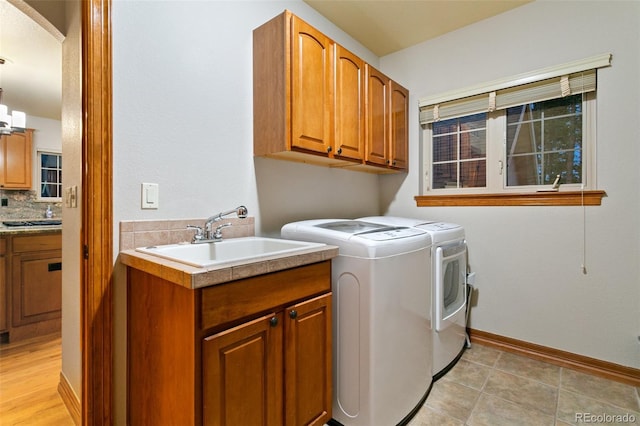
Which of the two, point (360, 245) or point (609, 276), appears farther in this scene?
point (609, 276)

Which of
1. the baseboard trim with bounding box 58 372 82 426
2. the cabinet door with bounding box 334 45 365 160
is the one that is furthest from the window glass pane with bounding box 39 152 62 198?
the cabinet door with bounding box 334 45 365 160

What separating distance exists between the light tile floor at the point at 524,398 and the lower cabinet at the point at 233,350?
720 millimetres

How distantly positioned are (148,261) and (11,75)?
3.30 m

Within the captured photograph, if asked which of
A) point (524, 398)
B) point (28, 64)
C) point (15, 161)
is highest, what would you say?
point (28, 64)

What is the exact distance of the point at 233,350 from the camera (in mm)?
1001

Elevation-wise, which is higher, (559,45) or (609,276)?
(559,45)

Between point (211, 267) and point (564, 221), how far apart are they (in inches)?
87.5

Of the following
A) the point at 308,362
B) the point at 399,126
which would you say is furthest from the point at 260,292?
the point at 399,126

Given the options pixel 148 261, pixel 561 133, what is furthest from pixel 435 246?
pixel 148 261

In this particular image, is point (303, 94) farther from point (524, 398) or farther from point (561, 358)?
point (561, 358)

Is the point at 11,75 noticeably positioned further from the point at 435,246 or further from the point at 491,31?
the point at 491,31

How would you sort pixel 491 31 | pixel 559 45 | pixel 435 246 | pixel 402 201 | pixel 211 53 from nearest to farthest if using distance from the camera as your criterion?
pixel 211 53 → pixel 435 246 → pixel 559 45 → pixel 491 31 → pixel 402 201

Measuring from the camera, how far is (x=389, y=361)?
141 centimetres

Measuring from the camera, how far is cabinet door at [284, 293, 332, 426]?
1197mm
